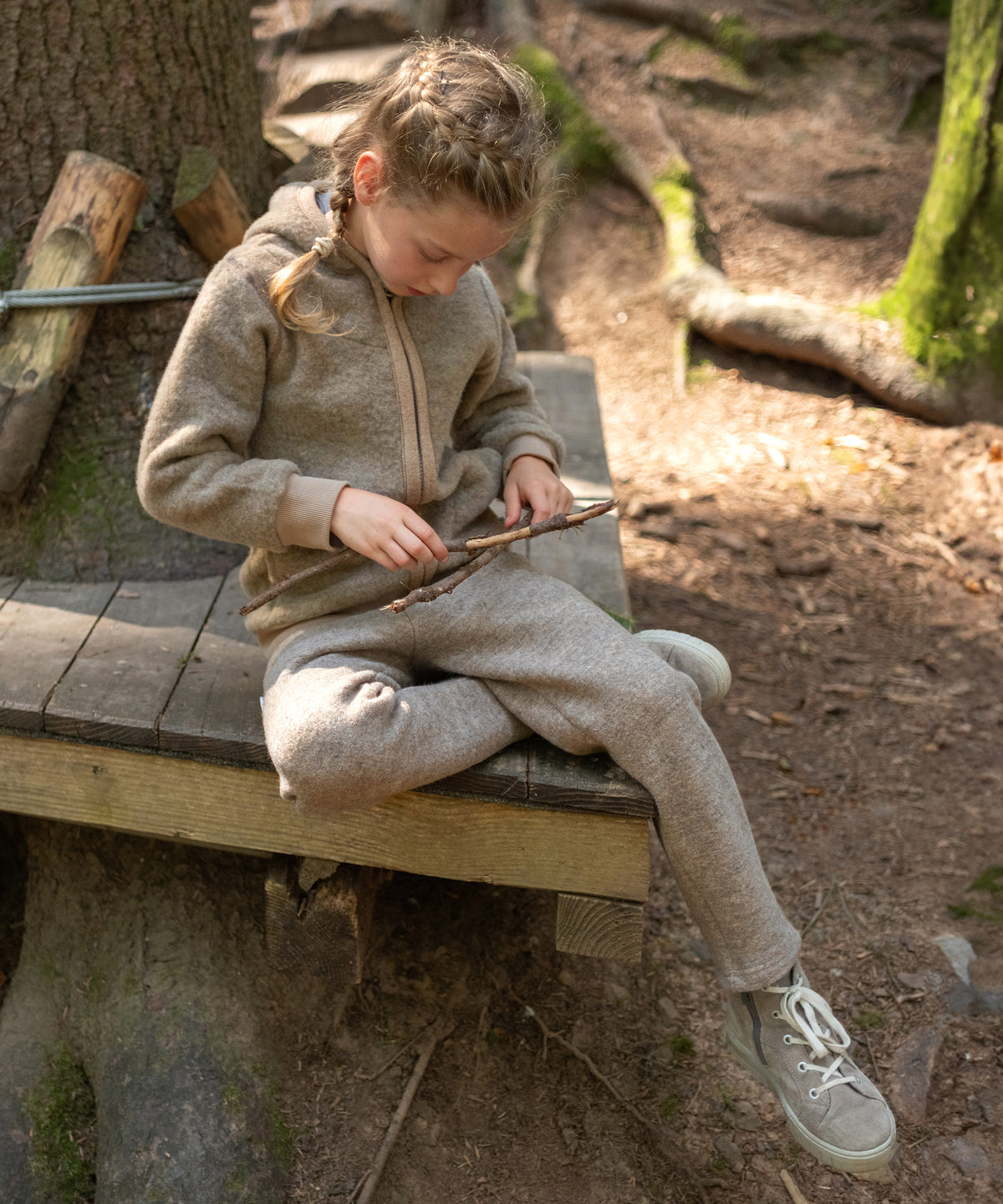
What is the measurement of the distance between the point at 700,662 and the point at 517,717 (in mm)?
384

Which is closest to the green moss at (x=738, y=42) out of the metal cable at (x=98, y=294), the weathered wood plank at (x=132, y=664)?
the metal cable at (x=98, y=294)

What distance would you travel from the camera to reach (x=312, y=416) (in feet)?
6.23

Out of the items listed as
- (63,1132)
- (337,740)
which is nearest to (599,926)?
(337,740)

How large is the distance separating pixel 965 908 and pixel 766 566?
5.11ft

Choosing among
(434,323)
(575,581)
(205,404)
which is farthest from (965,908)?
(205,404)

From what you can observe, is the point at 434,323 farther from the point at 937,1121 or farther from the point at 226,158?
the point at 937,1121

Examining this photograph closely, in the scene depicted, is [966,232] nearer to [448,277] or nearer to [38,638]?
[448,277]

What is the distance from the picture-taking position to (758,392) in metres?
4.85

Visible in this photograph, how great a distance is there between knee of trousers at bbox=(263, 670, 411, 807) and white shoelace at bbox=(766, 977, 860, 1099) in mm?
800

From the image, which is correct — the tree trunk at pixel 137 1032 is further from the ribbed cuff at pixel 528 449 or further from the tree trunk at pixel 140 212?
the ribbed cuff at pixel 528 449

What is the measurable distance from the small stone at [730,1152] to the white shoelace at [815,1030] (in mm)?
366

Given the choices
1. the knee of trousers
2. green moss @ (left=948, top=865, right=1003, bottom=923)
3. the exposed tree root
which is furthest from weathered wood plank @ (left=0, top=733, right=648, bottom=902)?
the exposed tree root

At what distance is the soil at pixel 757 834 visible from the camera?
2.07 metres

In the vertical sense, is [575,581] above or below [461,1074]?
above
